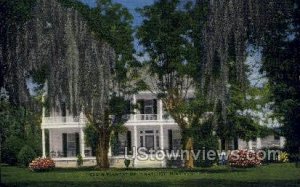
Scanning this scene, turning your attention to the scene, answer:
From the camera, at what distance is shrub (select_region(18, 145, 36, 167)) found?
44625 mm

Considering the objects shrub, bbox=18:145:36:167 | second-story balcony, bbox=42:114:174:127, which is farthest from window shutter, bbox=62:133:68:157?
shrub, bbox=18:145:36:167

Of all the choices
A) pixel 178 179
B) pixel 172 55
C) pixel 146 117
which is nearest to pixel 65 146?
pixel 146 117

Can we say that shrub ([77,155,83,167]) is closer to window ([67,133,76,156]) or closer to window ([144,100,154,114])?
window ([67,133,76,156])

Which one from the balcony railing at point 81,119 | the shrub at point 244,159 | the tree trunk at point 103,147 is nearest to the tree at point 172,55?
the shrub at point 244,159

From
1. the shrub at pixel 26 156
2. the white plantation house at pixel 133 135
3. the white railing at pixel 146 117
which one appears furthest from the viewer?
the white railing at pixel 146 117

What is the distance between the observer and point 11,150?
48.2m

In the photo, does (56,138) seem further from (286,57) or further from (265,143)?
(286,57)

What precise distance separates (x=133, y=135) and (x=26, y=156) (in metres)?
10.5

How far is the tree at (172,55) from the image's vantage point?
110ft

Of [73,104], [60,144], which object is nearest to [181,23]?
[73,104]

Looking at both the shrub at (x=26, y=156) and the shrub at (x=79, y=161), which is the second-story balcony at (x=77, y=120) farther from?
the shrub at (x=26, y=156)

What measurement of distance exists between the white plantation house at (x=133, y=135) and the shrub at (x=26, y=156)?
4.02 m

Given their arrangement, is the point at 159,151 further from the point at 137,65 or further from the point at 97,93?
the point at 97,93

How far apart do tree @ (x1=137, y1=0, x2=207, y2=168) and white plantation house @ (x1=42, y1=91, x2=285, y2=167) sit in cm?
1263
